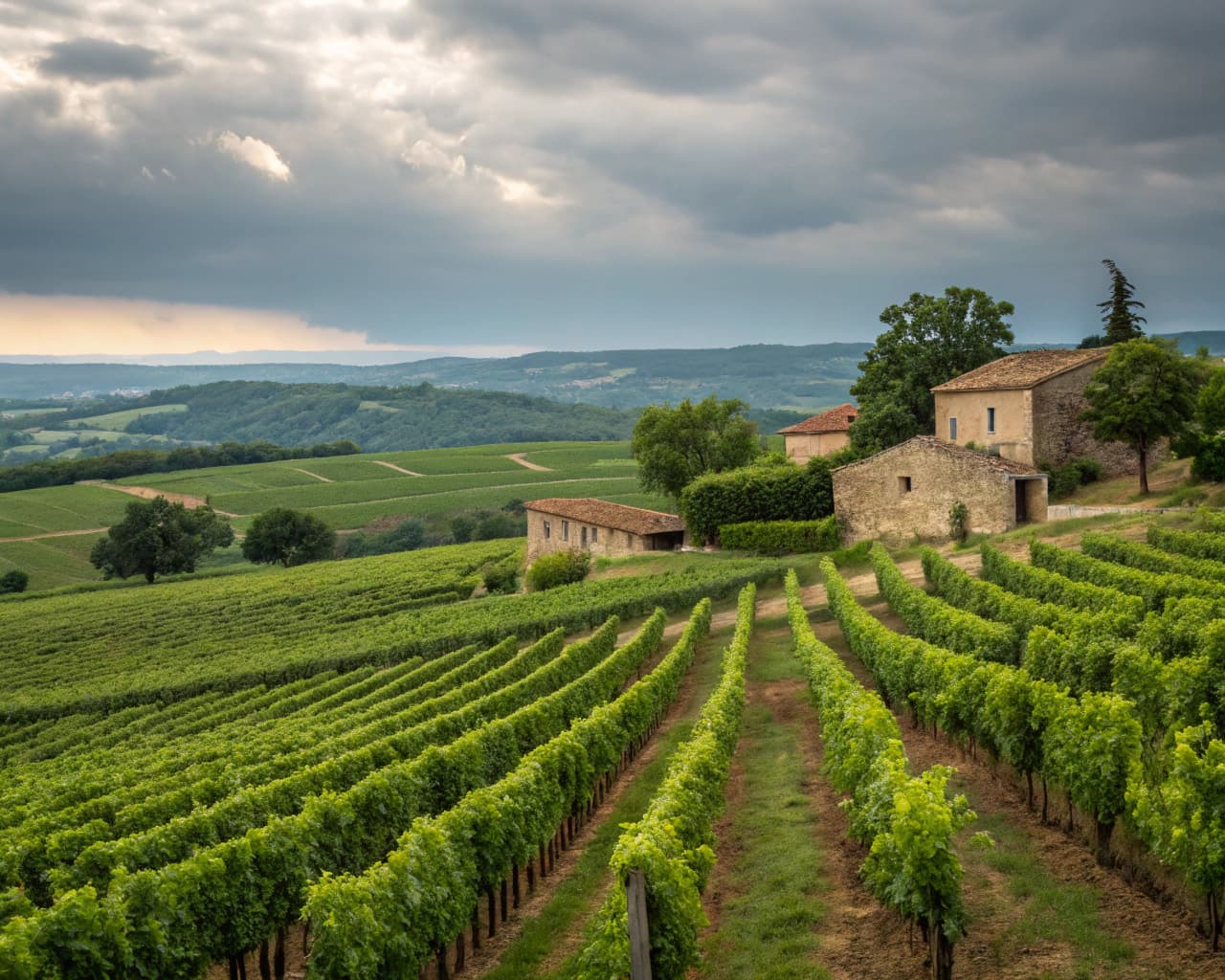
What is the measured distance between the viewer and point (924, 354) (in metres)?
49.6

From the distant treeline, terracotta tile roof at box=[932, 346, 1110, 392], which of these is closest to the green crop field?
the distant treeline

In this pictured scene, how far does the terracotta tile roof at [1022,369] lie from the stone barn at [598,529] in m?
14.7

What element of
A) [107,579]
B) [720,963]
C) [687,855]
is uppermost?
[687,855]

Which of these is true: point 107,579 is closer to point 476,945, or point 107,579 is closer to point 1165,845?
point 476,945

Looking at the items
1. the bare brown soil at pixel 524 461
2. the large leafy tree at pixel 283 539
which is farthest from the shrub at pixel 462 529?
the bare brown soil at pixel 524 461

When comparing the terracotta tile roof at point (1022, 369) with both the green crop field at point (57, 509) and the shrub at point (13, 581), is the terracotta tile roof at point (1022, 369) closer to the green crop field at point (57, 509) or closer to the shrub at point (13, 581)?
the shrub at point (13, 581)

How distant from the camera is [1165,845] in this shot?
31.9ft

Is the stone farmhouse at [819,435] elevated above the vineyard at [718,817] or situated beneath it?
elevated above

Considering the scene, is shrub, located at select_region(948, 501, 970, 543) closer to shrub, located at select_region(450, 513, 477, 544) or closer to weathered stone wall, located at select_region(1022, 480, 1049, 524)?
weathered stone wall, located at select_region(1022, 480, 1049, 524)

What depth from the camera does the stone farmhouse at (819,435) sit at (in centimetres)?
5584

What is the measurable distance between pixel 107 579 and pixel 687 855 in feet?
256

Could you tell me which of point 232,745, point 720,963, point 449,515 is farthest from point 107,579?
point 720,963

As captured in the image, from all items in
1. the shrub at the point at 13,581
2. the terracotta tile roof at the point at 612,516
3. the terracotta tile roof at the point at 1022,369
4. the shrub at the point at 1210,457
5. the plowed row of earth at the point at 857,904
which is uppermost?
the terracotta tile roof at the point at 1022,369

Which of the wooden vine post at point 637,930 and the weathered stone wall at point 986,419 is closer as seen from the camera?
the wooden vine post at point 637,930
